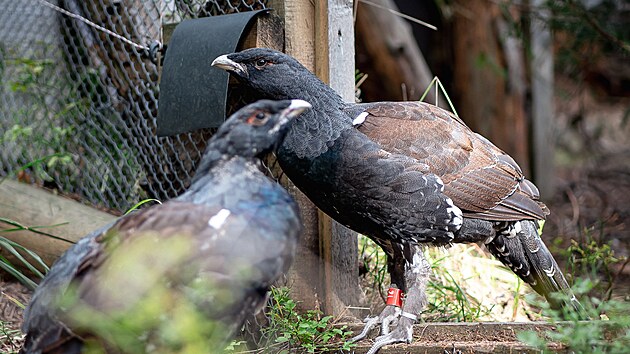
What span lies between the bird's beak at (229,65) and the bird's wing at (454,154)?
538 mm

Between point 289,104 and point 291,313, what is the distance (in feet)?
4.26

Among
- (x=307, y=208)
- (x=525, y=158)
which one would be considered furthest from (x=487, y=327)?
(x=525, y=158)

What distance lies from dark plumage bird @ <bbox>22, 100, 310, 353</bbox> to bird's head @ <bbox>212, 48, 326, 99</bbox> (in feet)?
2.74

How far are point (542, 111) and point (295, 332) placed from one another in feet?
17.9

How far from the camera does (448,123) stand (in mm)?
3850

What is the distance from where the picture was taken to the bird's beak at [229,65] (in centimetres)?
354

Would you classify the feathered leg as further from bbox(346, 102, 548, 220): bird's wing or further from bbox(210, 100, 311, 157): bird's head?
bbox(210, 100, 311, 157): bird's head

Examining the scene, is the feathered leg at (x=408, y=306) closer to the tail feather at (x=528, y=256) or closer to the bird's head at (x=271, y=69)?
the tail feather at (x=528, y=256)

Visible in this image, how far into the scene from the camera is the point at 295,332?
139 inches

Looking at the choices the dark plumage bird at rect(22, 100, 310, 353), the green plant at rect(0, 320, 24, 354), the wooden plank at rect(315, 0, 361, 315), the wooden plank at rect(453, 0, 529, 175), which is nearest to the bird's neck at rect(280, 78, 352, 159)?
the wooden plank at rect(315, 0, 361, 315)

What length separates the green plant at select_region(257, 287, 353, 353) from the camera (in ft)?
11.6

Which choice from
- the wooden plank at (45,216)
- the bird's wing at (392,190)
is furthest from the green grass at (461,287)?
the wooden plank at (45,216)

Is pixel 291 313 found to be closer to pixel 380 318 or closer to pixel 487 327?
pixel 380 318

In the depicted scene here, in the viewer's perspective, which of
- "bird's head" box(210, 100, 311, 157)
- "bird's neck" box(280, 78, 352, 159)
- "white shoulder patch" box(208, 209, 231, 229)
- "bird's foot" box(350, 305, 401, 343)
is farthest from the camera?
"bird's foot" box(350, 305, 401, 343)
